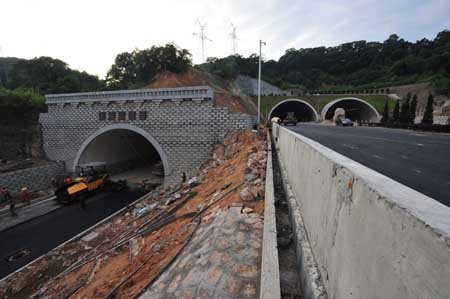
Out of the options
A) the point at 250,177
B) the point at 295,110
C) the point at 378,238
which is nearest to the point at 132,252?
the point at 250,177

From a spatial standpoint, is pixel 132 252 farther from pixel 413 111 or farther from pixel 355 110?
pixel 355 110

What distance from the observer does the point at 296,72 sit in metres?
66.9

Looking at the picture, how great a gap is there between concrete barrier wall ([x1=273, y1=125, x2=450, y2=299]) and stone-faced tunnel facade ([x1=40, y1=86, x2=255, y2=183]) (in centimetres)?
1050

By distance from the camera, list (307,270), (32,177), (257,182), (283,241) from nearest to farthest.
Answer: (307,270)
(283,241)
(257,182)
(32,177)

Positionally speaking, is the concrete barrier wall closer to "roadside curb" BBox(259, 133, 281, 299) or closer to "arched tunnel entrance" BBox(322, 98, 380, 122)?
"roadside curb" BBox(259, 133, 281, 299)

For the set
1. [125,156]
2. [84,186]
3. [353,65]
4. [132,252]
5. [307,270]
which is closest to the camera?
[307,270]

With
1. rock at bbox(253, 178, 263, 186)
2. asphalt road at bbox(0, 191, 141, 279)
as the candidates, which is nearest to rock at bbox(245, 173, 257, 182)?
rock at bbox(253, 178, 263, 186)

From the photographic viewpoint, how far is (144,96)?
13250 millimetres

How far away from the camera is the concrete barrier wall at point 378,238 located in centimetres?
72

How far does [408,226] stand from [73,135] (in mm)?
18555

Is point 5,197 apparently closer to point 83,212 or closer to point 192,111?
point 83,212

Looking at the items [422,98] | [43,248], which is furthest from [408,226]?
[422,98]

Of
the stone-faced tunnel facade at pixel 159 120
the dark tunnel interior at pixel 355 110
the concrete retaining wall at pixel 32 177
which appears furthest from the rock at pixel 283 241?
the dark tunnel interior at pixel 355 110

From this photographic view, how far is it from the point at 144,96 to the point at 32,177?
9.04 metres
